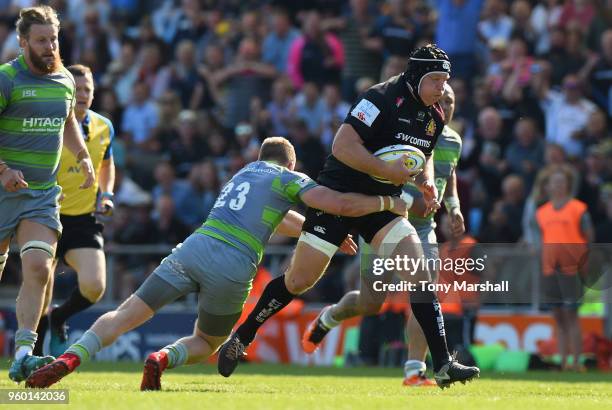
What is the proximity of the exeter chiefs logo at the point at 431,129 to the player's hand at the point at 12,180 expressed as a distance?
319 cm

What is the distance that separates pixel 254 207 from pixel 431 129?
1.84m

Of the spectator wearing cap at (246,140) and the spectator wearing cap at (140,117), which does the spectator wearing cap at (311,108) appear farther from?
the spectator wearing cap at (140,117)

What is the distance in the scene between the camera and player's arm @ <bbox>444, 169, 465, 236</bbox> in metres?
11.5

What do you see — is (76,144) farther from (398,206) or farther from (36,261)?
(398,206)

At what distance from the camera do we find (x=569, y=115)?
1784cm

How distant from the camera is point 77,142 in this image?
10.6 meters

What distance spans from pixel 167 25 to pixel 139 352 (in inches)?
328

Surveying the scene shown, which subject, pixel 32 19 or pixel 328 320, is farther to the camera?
pixel 328 320

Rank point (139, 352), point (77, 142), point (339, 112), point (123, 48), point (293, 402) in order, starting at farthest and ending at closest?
1. point (123, 48)
2. point (339, 112)
3. point (139, 352)
4. point (77, 142)
5. point (293, 402)

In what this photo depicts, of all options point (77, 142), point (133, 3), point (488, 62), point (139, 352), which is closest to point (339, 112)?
point (488, 62)

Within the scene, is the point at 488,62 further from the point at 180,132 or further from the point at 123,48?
the point at 123,48

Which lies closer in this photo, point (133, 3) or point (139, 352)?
point (139, 352)

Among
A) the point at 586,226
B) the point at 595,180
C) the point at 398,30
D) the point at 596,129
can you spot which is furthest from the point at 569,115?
the point at 398,30

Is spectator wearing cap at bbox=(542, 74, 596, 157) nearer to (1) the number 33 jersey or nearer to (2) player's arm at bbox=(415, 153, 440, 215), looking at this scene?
(2) player's arm at bbox=(415, 153, 440, 215)
